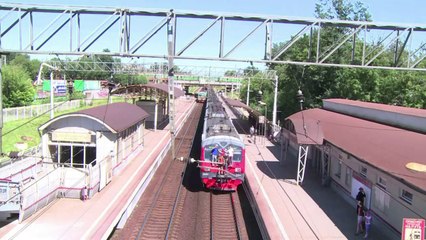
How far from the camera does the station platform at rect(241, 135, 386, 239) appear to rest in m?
13.2

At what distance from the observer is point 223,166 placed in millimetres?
18109

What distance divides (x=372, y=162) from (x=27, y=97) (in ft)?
151

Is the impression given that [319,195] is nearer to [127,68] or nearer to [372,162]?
[372,162]

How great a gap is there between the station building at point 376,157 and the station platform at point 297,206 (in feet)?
2.09

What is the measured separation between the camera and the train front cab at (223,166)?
18.1 metres

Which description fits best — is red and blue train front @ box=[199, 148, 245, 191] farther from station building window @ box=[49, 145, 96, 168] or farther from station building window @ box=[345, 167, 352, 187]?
station building window @ box=[49, 145, 96, 168]

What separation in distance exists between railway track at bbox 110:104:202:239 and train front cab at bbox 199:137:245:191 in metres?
1.61

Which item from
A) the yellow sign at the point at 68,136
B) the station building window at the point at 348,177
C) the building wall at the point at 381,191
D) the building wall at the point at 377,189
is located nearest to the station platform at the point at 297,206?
the building wall at the point at 377,189

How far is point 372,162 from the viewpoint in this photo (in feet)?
41.5

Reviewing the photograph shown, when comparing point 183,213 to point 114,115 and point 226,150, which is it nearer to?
point 226,150

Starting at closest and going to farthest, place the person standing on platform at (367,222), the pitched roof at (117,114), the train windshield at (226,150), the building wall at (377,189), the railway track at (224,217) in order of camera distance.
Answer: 1. the building wall at (377,189)
2. the person standing on platform at (367,222)
3. the railway track at (224,217)
4. the train windshield at (226,150)
5. the pitched roof at (117,114)

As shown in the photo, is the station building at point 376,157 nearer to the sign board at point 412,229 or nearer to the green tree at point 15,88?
the sign board at point 412,229

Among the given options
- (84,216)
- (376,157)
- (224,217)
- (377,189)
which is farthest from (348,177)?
(84,216)

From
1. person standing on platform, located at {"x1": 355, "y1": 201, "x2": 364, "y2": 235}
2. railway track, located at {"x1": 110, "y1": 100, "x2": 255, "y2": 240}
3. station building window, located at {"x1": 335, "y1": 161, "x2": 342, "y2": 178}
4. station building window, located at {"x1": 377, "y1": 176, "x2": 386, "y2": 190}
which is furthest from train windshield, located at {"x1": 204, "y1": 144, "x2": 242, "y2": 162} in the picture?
person standing on platform, located at {"x1": 355, "y1": 201, "x2": 364, "y2": 235}
